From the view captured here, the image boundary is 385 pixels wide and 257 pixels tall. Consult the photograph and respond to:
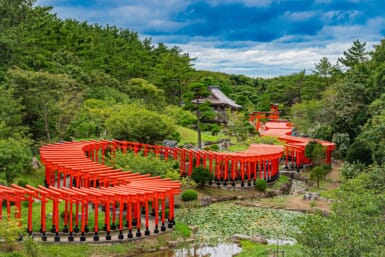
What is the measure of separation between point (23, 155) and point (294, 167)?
20.5 m

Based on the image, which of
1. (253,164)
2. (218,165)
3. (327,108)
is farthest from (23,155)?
(327,108)

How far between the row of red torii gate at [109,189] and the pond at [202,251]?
1.33m

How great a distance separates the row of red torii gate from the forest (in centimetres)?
201

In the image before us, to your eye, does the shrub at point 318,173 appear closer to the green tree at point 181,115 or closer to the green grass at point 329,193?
the green grass at point 329,193

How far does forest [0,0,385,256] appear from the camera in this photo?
2472 centimetres

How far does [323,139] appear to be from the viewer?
41.8 m

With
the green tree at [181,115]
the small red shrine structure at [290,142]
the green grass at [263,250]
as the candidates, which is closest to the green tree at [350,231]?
the green grass at [263,250]

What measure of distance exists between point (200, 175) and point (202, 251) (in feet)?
30.2

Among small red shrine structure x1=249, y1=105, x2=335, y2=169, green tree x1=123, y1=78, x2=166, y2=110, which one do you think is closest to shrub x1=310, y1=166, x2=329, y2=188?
small red shrine structure x1=249, y1=105, x2=335, y2=169

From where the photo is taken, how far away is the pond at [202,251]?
19.6 meters

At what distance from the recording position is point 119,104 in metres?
40.3

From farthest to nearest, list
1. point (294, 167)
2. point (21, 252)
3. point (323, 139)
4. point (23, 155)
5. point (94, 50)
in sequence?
point (94, 50)
point (323, 139)
point (294, 167)
point (23, 155)
point (21, 252)

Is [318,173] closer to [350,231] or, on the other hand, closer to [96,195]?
[96,195]

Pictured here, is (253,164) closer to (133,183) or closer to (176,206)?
(176,206)
